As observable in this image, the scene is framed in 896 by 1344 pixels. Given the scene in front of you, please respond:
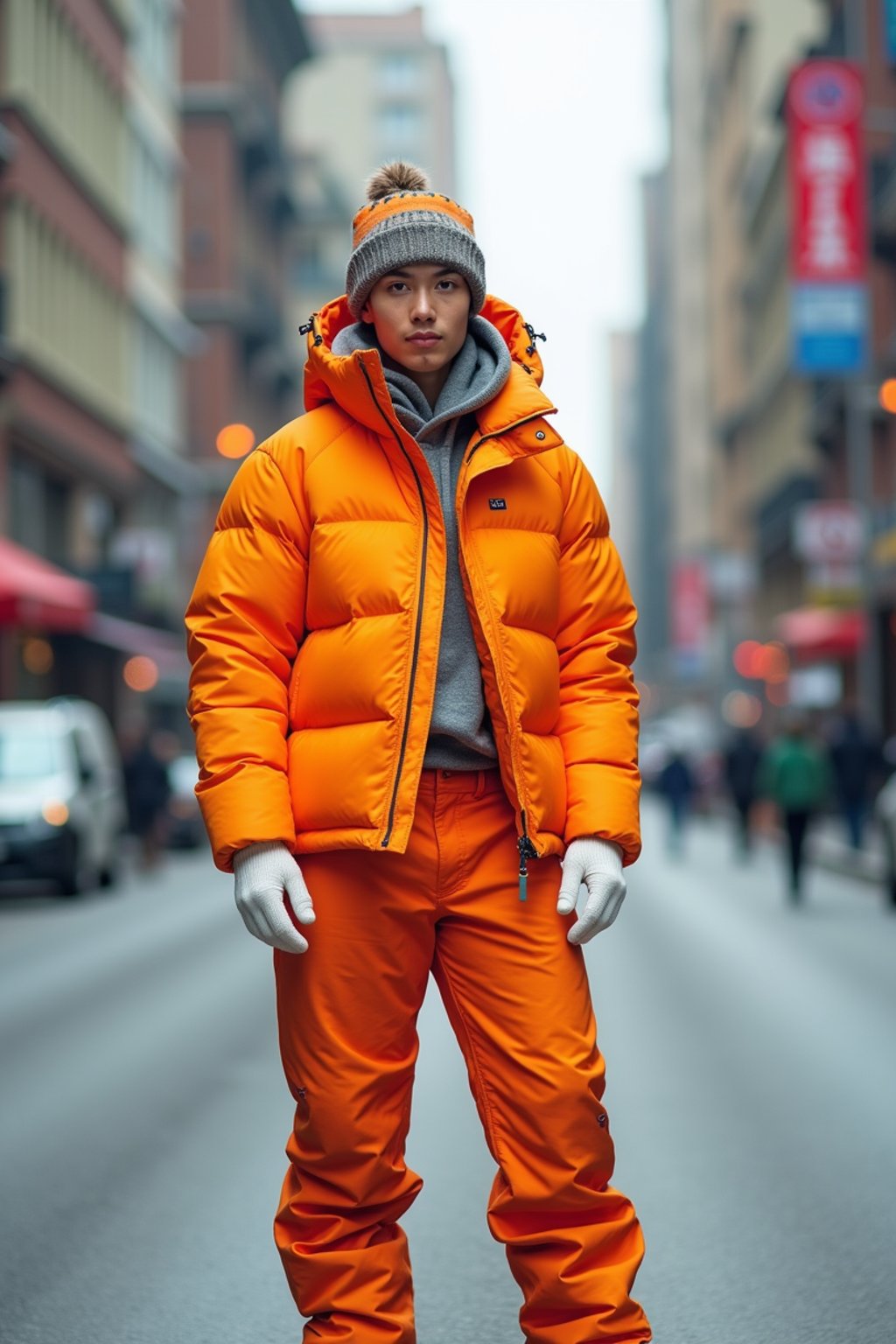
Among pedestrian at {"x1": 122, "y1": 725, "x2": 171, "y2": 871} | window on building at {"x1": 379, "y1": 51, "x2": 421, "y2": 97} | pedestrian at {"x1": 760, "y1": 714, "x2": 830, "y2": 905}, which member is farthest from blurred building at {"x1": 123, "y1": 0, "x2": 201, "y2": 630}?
window on building at {"x1": 379, "y1": 51, "x2": 421, "y2": 97}

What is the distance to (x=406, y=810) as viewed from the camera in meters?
3.71

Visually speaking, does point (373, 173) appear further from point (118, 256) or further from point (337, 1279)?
point (118, 256)

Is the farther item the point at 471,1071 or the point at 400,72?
the point at 400,72

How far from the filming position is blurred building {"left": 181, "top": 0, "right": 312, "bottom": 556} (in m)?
62.8

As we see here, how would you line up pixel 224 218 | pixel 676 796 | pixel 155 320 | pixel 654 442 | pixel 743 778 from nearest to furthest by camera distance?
pixel 743 778 < pixel 676 796 < pixel 155 320 < pixel 224 218 < pixel 654 442

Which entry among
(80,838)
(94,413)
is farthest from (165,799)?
(94,413)

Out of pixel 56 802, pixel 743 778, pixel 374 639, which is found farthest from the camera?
pixel 743 778

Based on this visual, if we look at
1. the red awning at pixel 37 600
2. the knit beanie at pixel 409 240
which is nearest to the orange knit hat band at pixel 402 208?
the knit beanie at pixel 409 240

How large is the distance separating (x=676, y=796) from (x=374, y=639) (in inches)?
1040

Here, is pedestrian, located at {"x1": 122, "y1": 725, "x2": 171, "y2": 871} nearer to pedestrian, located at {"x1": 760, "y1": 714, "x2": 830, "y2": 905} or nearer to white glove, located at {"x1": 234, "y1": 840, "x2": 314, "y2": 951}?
pedestrian, located at {"x1": 760, "y1": 714, "x2": 830, "y2": 905}

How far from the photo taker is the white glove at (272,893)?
3.65 meters

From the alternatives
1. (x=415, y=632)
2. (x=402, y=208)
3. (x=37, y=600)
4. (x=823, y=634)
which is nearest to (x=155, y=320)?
(x=823, y=634)

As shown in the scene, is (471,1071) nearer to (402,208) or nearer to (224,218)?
(402,208)

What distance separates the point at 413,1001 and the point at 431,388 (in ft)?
3.61
